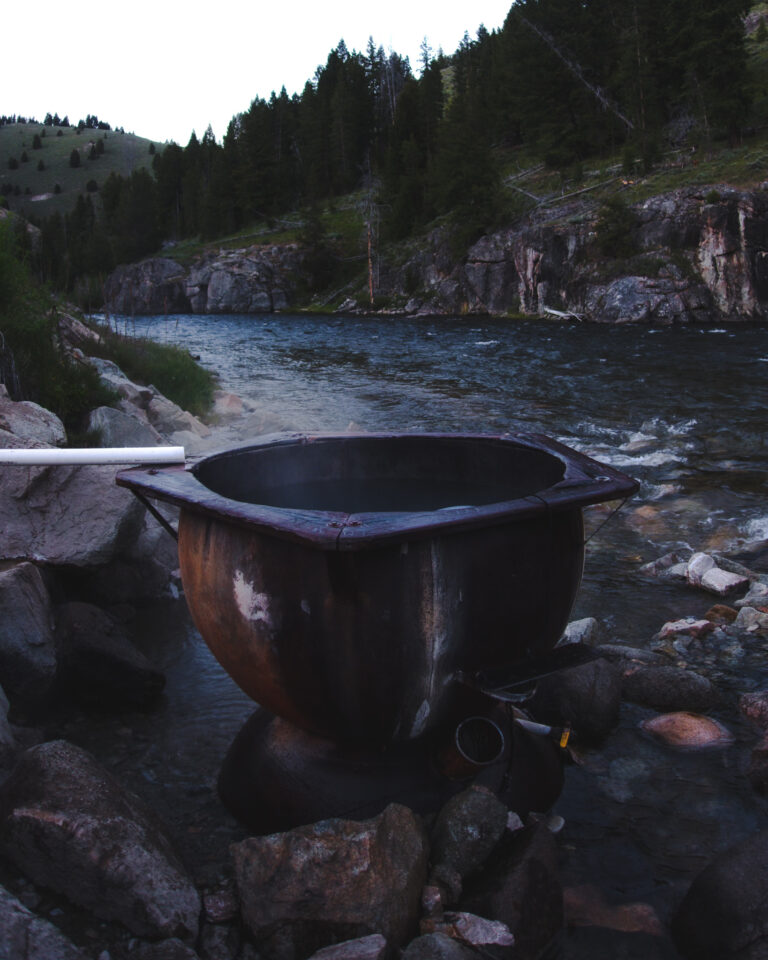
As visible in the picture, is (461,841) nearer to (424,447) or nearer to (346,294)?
(424,447)

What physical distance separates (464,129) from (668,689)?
5329 centimetres

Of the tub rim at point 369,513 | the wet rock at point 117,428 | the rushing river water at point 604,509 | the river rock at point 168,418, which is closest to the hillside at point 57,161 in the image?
the rushing river water at point 604,509

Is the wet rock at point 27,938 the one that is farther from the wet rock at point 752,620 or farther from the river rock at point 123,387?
the river rock at point 123,387

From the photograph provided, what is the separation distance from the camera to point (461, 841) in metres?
2.12

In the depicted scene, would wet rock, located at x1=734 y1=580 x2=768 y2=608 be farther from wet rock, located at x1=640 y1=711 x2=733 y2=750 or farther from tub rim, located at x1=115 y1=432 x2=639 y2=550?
tub rim, located at x1=115 y1=432 x2=639 y2=550

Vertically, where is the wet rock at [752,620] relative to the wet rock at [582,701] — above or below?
below

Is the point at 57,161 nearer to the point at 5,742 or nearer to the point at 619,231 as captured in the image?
the point at 619,231

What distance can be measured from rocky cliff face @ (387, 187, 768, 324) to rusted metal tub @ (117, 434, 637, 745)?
29.0 metres

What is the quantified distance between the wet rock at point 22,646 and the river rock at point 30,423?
116 cm

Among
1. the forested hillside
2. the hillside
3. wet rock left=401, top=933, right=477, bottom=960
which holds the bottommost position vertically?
wet rock left=401, top=933, right=477, bottom=960

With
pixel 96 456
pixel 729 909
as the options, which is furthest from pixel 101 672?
pixel 729 909

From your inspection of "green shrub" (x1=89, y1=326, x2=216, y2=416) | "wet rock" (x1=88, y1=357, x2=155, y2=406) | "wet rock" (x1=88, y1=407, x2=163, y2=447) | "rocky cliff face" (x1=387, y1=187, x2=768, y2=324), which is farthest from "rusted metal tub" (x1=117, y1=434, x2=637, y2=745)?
"rocky cliff face" (x1=387, y1=187, x2=768, y2=324)

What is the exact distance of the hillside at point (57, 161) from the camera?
136 metres

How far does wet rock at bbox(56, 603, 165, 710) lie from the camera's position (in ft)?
10.6
